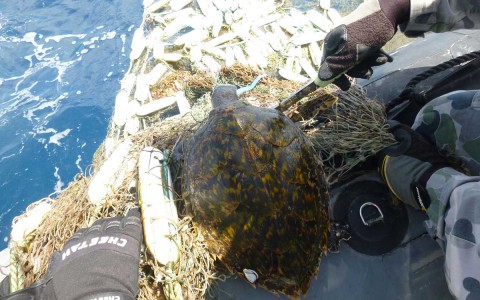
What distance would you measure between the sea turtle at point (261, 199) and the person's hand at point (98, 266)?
1.20ft

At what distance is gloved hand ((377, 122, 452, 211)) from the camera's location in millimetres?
1729

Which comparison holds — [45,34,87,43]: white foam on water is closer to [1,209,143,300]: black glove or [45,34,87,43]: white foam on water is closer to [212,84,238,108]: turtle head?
[212,84,238,108]: turtle head

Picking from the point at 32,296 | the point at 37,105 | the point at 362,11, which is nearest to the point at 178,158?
the point at 32,296

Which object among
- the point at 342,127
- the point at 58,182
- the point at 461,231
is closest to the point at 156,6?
the point at 58,182

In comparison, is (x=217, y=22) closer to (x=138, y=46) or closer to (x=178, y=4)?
(x=178, y=4)

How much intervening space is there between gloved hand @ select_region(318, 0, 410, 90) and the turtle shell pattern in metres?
0.51

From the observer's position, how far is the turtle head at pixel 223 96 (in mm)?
2131

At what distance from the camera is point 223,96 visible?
2168mm

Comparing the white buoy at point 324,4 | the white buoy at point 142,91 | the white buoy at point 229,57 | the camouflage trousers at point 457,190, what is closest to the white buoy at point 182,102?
the white buoy at point 142,91

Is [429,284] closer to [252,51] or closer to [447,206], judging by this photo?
[447,206]

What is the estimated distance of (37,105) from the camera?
618 cm

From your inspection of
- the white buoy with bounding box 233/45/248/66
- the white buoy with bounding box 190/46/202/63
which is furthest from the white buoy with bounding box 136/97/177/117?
the white buoy with bounding box 233/45/248/66

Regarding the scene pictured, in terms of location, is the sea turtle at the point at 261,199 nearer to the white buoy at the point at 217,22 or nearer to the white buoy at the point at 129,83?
the white buoy at the point at 129,83

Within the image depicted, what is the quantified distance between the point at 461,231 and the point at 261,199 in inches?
30.6
